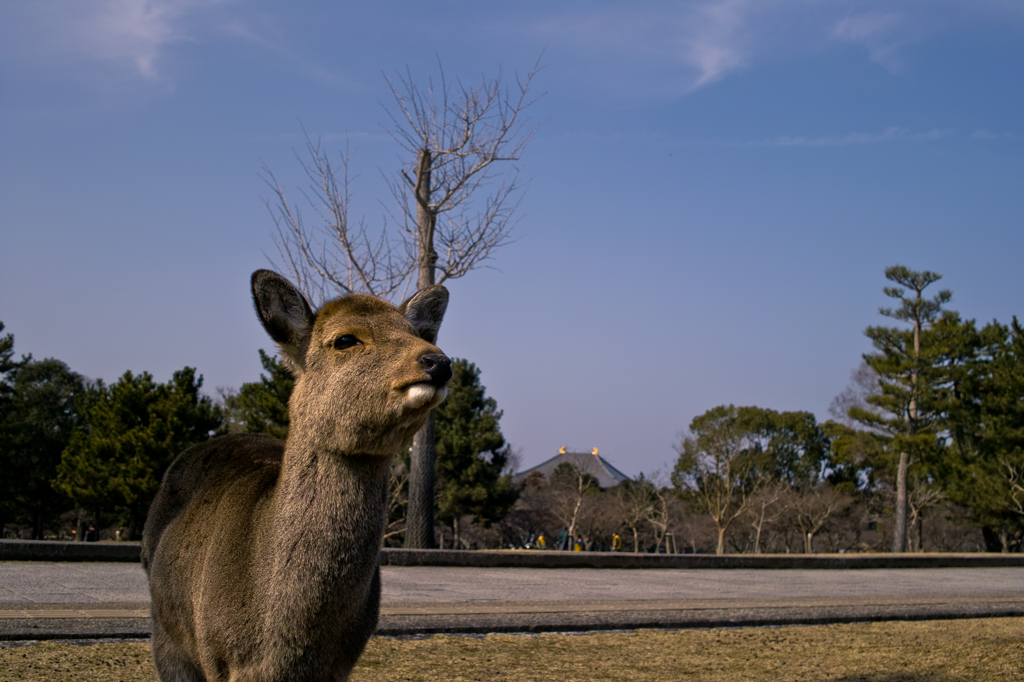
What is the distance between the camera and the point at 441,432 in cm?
4750

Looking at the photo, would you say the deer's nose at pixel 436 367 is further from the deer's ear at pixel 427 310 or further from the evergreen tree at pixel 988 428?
the evergreen tree at pixel 988 428

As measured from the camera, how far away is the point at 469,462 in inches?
1865

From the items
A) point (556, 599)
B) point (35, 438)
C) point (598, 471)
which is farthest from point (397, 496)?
point (598, 471)

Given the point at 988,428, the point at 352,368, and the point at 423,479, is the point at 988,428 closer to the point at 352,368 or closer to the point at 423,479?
the point at 423,479

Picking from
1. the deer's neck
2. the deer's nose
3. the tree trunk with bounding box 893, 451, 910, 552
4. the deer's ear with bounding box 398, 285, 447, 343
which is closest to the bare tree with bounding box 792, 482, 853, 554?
the tree trunk with bounding box 893, 451, 910, 552

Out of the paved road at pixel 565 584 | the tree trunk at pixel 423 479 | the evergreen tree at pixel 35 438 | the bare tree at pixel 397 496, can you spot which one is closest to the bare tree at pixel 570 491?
the bare tree at pixel 397 496

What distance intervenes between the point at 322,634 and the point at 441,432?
147 feet

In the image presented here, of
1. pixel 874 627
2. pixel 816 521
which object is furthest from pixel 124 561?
pixel 816 521

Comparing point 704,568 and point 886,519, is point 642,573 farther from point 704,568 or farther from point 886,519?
point 886,519

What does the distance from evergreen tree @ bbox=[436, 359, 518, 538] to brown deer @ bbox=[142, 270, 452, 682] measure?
139 feet

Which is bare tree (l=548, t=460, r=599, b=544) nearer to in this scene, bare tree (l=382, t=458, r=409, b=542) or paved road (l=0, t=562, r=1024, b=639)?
bare tree (l=382, t=458, r=409, b=542)

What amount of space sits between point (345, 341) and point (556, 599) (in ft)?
25.9

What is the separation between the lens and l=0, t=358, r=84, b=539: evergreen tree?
121ft

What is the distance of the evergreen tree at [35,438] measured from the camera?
121ft
